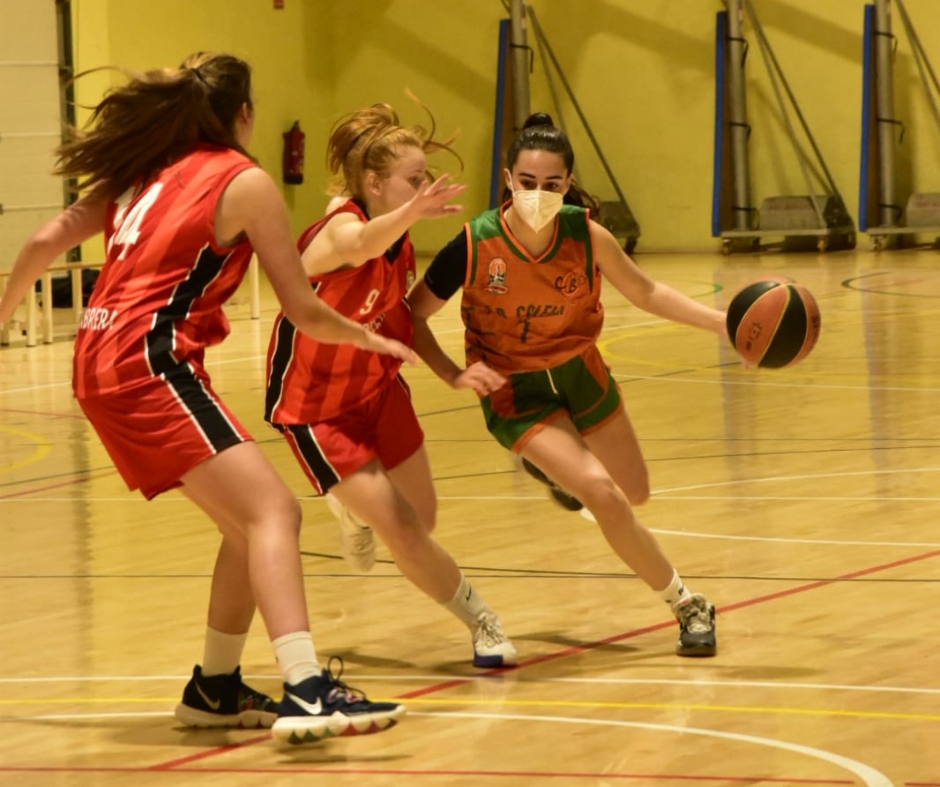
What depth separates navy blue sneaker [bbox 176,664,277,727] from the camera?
4164 millimetres

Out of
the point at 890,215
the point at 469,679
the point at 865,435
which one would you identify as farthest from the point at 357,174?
the point at 890,215

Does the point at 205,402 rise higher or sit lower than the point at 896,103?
lower

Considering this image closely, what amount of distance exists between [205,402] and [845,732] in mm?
1606

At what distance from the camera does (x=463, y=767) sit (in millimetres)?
3709

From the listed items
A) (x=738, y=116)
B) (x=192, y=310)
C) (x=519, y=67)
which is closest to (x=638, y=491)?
(x=192, y=310)

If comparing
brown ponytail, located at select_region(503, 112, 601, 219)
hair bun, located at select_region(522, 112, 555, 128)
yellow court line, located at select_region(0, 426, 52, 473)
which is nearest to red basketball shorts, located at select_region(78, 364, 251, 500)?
brown ponytail, located at select_region(503, 112, 601, 219)

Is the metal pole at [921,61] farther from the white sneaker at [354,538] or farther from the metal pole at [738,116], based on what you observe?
the white sneaker at [354,538]

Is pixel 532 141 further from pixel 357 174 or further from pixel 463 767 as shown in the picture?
pixel 463 767

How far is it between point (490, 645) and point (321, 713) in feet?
3.09

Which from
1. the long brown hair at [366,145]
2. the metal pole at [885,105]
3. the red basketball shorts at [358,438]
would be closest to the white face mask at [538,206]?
the long brown hair at [366,145]

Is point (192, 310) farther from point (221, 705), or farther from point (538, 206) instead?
point (538, 206)

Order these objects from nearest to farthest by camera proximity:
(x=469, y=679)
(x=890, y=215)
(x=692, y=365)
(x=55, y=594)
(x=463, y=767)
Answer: (x=463, y=767) → (x=469, y=679) → (x=55, y=594) → (x=692, y=365) → (x=890, y=215)

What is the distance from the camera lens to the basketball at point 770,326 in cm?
508

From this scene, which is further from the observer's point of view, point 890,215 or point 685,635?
point 890,215
